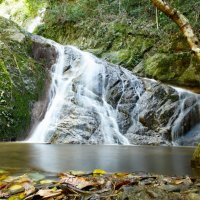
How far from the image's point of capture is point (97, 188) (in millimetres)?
2906

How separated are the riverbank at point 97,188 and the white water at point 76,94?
17.9ft

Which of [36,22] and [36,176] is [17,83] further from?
[36,22]

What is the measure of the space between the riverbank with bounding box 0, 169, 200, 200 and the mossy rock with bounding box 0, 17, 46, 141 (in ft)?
18.1

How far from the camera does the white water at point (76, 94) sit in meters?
8.99

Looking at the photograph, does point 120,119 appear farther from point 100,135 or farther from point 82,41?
point 82,41

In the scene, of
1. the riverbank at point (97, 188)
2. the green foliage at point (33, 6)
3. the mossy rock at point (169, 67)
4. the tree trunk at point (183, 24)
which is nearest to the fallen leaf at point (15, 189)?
the riverbank at point (97, 188)

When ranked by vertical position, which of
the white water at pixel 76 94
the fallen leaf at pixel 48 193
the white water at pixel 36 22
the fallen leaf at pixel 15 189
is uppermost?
the white water at pixel 36 22

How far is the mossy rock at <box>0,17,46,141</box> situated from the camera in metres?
8.82

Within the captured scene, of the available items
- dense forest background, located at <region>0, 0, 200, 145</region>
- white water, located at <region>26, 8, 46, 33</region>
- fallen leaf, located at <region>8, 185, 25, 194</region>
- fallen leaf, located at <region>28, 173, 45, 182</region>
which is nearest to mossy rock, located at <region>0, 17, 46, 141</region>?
dense forest background, located at <region>0, 0, 200, 145</region>

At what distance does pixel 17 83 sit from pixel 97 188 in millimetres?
7204

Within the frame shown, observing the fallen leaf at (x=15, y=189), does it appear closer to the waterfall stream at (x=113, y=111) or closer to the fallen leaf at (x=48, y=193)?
the fallen leaf at (x=48, y=193)

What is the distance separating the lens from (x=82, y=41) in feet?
55.7

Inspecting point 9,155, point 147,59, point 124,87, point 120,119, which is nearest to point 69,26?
point 147,59

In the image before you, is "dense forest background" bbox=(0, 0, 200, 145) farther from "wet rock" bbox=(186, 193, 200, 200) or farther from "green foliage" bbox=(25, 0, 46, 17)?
"wet rock" bbox=(186, 193, 200, 200)
